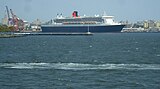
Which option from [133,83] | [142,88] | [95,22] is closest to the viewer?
[142,88]

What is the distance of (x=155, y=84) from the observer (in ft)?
88.3

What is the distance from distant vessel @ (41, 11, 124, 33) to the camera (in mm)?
177250

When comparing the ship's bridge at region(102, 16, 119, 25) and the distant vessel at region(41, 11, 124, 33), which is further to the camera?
the ship's bridge at region(102, 16, 119, 25)

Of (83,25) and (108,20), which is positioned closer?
(83,25)

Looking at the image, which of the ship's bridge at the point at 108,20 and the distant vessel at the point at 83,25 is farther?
the ship's bridge at the point at 108,20

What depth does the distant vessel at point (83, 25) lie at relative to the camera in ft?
582

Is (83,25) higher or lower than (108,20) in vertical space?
lower

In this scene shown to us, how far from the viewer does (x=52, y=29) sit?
186000mm

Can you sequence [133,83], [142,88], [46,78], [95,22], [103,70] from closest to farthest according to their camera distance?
[142,88]
[133,83]
[46,78]
[103,70]
[95,22]

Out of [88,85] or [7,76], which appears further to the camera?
[7,76]

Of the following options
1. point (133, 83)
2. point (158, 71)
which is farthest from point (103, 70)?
point (133, 83)

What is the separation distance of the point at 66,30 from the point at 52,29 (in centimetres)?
821

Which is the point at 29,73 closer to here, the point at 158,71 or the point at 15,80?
the point at 15,80

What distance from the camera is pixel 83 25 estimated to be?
178 metres
